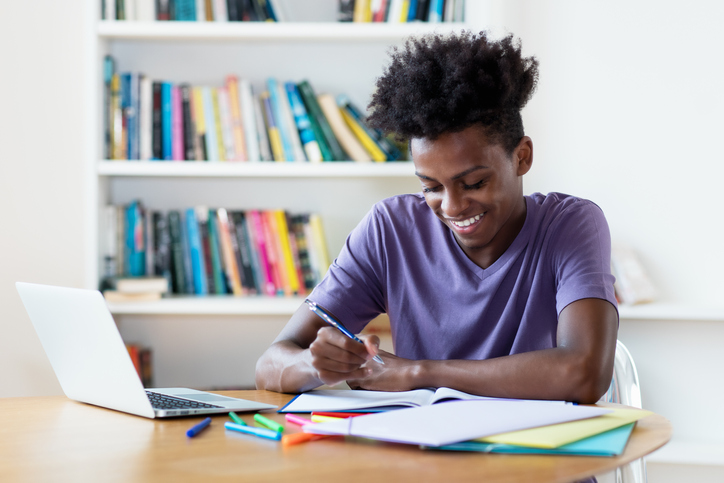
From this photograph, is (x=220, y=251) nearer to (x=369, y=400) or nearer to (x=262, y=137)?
(x=262, y=137)

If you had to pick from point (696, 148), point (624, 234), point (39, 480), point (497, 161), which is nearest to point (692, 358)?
point (624, 234)

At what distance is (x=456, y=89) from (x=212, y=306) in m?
1.14

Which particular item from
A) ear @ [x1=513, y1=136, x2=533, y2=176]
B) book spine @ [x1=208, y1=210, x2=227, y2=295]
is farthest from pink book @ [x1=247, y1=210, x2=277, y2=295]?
ear @ [x1=513, y1=136, x2=533, y2=176]

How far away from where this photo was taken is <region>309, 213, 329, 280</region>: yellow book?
7.19ft

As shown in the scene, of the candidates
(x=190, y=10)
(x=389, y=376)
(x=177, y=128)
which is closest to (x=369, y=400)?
(x=389, y=376)

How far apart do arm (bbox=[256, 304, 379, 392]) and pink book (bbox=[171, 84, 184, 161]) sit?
1.02 m

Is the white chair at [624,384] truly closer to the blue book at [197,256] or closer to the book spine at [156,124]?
the blue book at [197,256]

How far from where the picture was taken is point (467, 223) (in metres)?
1.25

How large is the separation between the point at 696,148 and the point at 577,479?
1.74 metres

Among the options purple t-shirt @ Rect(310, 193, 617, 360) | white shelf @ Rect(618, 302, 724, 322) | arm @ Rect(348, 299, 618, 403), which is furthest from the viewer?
white shelf @ Rect(618, 302, 724, 322)

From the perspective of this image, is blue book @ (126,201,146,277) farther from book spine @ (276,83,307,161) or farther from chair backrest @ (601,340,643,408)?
chair backrest @ (601,340,643,408)

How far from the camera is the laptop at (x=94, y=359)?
0.88m

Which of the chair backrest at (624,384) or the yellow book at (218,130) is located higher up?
the yellow book at (218,130)

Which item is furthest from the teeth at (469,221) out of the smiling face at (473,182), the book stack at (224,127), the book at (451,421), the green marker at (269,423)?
the book stack at (224,127)
